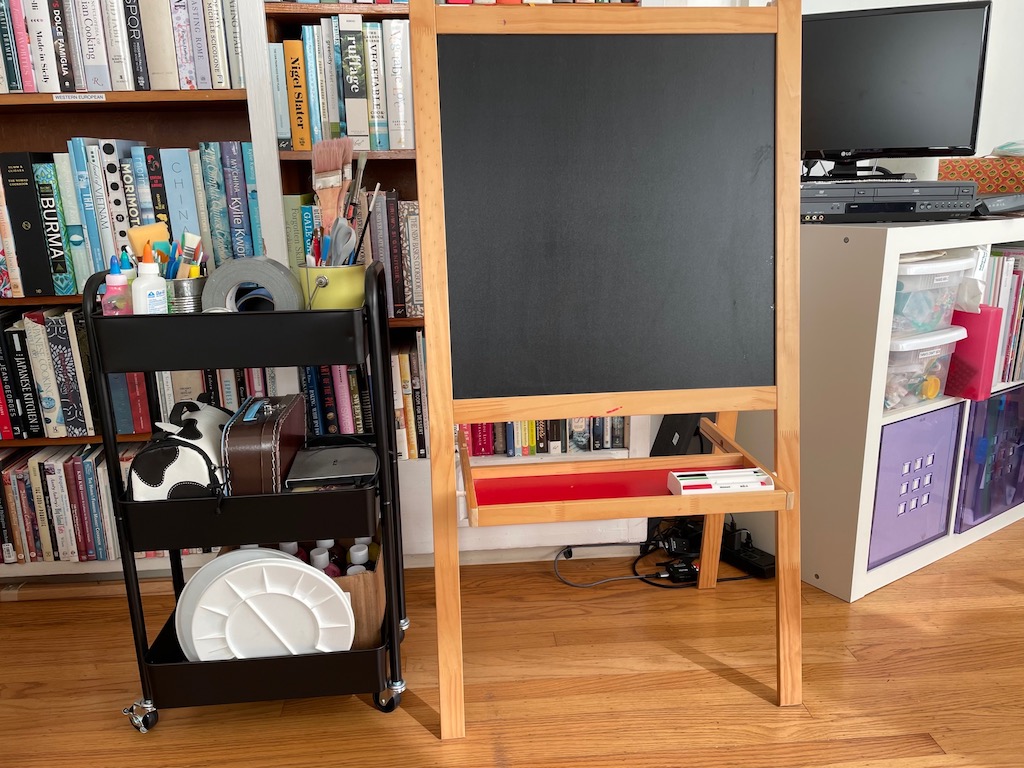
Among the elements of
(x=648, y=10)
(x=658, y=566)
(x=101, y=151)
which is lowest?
(x=658, y=566)

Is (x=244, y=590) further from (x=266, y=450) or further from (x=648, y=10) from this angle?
(x=648, y=10)

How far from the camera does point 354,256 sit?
1.39 meters

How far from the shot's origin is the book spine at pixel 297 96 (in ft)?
5.56

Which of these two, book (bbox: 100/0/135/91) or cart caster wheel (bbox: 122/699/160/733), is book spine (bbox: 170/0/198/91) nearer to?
book (bbox: 100/0/135/91)

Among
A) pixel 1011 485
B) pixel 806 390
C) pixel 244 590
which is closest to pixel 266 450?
pixel 244 590

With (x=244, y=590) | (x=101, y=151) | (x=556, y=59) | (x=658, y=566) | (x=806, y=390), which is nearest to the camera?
(x=556, y=59)

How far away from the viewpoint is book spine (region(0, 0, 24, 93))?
164 cm

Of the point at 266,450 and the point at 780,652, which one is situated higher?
the point at 266,450

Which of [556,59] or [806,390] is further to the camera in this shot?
[806,390]

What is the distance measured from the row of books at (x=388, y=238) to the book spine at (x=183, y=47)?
312 millimetres

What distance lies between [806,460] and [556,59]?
1.10m

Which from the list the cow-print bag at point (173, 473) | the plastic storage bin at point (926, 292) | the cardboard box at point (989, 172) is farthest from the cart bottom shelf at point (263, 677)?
the cardboard box at point (989, 172)

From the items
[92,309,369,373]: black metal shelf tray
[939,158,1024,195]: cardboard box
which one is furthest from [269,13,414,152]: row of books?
[939,158,1024,195]: cardboard box

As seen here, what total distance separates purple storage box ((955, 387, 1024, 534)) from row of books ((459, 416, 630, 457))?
852 millimetres
